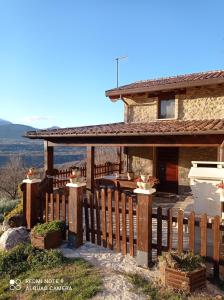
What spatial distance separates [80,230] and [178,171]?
7.03m

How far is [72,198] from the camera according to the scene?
6.75m

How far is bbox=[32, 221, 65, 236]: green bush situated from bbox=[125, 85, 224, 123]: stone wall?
6.96m

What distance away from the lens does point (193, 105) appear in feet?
38.4

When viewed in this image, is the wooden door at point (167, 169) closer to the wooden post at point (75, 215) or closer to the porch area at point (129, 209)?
the porch area at point (129, 209)

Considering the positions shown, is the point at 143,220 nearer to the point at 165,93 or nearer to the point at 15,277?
the point at 15,277

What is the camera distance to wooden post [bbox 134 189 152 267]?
5.60 metres

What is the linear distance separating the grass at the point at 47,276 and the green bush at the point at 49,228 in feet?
1.23

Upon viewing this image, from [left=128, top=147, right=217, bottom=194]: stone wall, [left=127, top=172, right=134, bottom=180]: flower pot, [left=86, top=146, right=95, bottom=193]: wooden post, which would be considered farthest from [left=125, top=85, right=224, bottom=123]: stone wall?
[left=86, top=146, right=95, bottom=193]: wooden post

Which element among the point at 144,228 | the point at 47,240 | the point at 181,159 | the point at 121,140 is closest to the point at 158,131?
the point at 121,140

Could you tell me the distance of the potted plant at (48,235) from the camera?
641 centimetres

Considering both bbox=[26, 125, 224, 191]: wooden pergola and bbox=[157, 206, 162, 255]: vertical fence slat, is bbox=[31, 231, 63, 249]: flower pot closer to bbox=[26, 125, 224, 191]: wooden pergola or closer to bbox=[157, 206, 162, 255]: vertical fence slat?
bbox=[157, 206, 162, 255]: vertical fence slat

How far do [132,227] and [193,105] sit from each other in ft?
23.2

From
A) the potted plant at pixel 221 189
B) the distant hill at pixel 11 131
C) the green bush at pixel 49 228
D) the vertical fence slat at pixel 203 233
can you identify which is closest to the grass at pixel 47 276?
the green bush at pixel 49 228

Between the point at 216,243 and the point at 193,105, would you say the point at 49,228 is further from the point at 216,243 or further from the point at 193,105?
the point at 193,105
